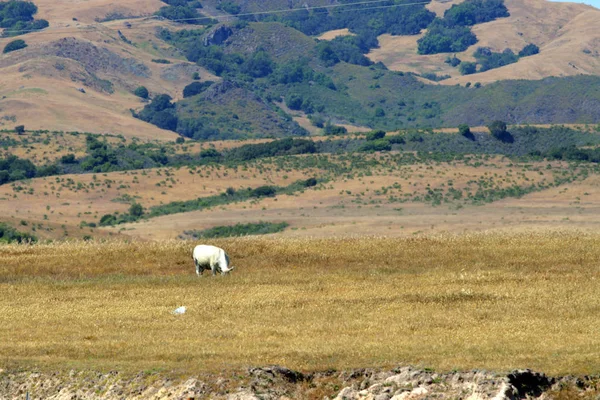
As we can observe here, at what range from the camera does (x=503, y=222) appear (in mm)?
103812

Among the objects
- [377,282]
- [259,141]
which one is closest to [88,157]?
[259,141]

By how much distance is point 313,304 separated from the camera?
34.2 meters

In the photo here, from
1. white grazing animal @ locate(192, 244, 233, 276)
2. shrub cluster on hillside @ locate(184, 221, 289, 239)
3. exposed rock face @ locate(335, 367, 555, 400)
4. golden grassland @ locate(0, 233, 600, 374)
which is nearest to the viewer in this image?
exposed rock face @ locate(335, 367, 555, 400)

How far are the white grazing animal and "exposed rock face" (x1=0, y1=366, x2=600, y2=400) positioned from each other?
652 inches

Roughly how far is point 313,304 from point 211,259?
8686mm

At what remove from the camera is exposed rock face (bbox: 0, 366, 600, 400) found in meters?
22.8

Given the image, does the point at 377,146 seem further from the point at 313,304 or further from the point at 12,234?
the point at 313,304

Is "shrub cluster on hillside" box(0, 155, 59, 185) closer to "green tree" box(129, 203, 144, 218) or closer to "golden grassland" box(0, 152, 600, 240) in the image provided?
"golden grassland" box(0, 152, 600, 240)

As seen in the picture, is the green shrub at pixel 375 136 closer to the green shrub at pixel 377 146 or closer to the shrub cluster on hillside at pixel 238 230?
the green shrub at pixel 377 146

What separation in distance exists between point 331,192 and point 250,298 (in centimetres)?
10091

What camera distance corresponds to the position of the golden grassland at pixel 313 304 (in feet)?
86.0

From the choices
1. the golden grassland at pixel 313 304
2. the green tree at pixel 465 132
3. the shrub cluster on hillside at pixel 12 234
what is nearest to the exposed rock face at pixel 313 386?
the golden grassland at pixel 313 304

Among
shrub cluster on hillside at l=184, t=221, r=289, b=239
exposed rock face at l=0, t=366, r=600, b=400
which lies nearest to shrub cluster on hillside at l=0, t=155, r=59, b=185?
shrub cluster on hillside at l=184, t=221, r=289, b=239

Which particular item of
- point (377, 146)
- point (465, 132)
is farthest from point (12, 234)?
point (465, 132)
